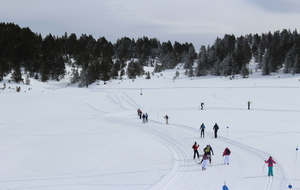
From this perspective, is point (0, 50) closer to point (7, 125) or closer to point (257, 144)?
point (7, 125)

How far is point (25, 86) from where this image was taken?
69.0m

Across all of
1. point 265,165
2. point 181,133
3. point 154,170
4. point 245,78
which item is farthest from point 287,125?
point 245,78

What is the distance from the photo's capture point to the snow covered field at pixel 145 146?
43.8ft

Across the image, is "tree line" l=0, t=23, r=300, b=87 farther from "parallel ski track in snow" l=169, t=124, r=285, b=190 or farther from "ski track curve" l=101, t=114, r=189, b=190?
"parallel ski track in snow" l=169, t=124, r=285, b=190

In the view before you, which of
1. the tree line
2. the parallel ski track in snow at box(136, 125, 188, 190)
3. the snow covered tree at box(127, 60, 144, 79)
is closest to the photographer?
the parallel ski track in snow at box(136, 125, 188, 190)

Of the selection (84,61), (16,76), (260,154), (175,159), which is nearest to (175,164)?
(175,159)

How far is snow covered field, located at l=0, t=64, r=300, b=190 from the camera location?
13359 millimetres

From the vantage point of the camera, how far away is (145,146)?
20188 mm

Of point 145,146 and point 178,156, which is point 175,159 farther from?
point 145,146

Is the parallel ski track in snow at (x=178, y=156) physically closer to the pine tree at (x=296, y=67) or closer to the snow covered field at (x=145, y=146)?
the snow covered field at (x=145, y=146)

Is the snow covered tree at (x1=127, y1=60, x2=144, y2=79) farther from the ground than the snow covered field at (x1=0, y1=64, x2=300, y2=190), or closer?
farther from the ground

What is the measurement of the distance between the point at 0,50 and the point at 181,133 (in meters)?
81.9

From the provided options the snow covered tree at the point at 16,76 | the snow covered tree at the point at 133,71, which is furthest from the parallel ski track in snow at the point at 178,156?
the snow covered tree at the point at 133,71

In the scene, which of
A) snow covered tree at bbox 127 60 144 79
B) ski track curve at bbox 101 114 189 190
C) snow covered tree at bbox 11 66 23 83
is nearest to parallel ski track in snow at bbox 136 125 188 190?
ski track curve at bbox 101 114 189 190
